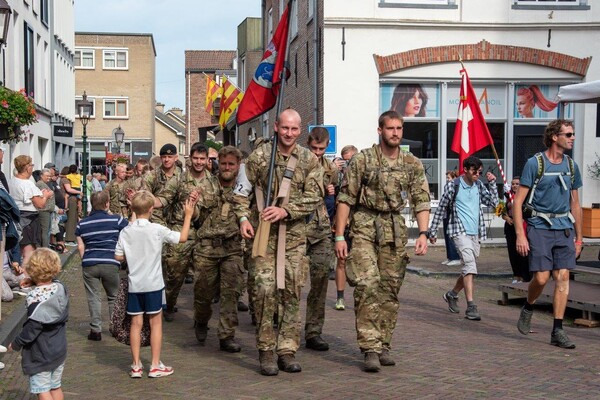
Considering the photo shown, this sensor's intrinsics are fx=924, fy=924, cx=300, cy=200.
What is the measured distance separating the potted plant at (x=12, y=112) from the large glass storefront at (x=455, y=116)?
373 inches

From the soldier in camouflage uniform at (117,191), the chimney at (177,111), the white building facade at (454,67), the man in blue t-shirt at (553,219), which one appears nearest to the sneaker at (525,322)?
the man in blue t-shirt at (553,219)

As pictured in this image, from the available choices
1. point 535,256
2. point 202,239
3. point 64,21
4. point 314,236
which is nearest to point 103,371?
point 202,239

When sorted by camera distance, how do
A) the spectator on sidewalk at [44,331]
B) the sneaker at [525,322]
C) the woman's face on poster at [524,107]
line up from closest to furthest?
the spectator on sidewalk at [44,331] → the sneaker at [525,322] → the woman's face on poster at [524,107]

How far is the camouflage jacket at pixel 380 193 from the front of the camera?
7.32 m

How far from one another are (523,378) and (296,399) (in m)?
1.82

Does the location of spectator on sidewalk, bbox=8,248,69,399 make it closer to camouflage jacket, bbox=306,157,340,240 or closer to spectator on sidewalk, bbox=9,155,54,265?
camouflage jacket, bbox=306,157,340,240

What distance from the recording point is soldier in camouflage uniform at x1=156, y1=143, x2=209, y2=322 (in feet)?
31.3

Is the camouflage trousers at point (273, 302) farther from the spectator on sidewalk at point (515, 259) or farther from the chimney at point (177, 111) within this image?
the chimney at point (177, 111)

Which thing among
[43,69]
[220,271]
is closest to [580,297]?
[220,271]

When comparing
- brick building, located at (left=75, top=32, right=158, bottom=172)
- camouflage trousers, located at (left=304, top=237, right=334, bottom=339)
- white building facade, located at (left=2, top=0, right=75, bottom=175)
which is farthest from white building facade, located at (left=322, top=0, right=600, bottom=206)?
brick building, located at (left=75, top=32, right=158, bottom=172)

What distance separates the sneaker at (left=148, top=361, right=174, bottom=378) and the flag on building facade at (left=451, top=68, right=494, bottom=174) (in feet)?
29.2

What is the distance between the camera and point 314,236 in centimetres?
843

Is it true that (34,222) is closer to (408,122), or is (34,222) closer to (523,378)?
(523,378)

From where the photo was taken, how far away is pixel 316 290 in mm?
8367
